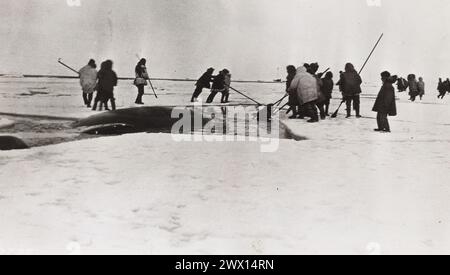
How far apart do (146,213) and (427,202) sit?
269 cm

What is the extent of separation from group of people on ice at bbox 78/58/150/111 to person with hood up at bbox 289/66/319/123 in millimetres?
4745

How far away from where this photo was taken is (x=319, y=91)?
37.8 ft

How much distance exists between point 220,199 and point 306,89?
6.79m

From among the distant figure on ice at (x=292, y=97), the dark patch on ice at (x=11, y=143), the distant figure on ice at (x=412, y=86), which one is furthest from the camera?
the distant figure on ice at (x=412, y=86)

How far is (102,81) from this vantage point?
12.1 meters

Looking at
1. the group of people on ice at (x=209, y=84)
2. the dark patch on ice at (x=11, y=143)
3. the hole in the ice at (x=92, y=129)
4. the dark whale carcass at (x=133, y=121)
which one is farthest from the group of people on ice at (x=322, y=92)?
the dark patch on ice at (x=11, y=143)

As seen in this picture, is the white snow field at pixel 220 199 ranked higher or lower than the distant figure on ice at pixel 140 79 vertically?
lower

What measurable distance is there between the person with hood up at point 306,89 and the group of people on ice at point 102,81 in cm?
475

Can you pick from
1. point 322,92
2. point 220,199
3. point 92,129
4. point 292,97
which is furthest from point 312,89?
point 220,199

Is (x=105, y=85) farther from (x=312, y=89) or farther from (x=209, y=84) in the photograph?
(x=312, y=89)

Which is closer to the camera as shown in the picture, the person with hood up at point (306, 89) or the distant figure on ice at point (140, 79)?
the person with hood up at point (306, 89)

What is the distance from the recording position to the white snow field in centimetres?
351

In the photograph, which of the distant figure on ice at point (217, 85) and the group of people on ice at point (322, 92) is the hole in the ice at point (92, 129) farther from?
the distant figure on ice at point (217, 85)

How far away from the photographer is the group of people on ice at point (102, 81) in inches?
478
